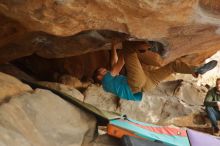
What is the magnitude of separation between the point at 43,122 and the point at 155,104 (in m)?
6.03

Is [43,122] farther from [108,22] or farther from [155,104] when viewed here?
[155,104]

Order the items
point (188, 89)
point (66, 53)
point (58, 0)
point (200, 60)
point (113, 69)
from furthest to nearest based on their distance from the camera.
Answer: point (188, 89) < point (200, 60) < point (66, 53) < point (113, 69) < point (58, 0)

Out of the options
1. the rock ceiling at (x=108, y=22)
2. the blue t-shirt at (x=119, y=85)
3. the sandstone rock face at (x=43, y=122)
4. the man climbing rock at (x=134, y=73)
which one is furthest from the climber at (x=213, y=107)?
the sandstone rock face at (x=43, y=122)

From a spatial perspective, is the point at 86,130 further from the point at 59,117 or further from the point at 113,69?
the point at 113,69

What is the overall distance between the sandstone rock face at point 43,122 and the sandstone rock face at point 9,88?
0.12 metres

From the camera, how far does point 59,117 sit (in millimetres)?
4039

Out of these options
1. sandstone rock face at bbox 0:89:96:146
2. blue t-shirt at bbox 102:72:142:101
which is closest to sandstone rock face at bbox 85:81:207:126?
blue t-shirt at bbox 102:72:142:101

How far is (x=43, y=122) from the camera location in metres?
3.77

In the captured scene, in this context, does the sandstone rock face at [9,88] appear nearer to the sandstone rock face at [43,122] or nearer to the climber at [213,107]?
the sandstone rock face at [43,122]

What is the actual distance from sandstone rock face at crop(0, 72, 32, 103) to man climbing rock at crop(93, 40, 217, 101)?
1.50 metres

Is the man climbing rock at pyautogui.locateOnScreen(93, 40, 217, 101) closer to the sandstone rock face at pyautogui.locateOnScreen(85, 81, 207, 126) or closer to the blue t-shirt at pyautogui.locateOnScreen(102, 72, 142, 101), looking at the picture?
the blue t-shirt at pyautogui.locateOnScreen(102, 72, 142, 101)

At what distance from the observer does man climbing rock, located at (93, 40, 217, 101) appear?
515 centimetres

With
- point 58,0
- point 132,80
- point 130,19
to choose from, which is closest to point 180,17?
point 130,19

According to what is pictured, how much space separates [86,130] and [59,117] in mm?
426
